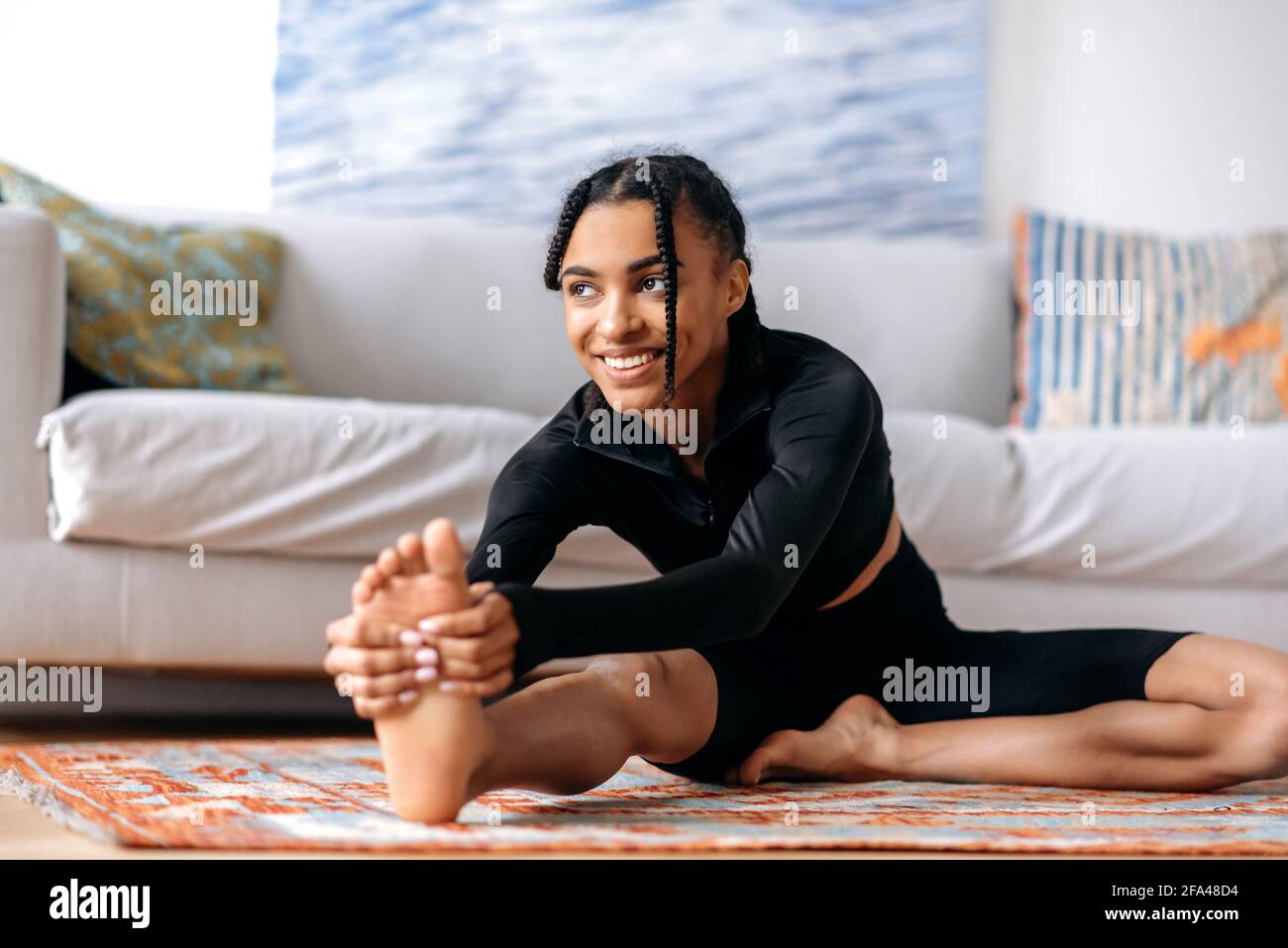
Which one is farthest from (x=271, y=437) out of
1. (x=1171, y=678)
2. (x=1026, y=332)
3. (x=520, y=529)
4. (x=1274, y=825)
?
(x=1026, y=332)

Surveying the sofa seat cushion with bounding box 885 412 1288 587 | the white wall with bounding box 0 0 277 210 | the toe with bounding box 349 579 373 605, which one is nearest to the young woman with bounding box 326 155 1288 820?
the toe with bounding box 349 579 373 605

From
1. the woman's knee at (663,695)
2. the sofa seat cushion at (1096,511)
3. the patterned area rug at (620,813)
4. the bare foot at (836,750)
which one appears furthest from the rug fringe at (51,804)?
the sofa seat cushion at (1096,511)

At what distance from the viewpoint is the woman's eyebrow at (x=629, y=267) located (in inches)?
48.9

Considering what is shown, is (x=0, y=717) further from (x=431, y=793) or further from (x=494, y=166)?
(x=494, y=166)

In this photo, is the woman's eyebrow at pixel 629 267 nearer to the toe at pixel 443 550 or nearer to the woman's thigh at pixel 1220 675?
the toe at pixel 443 550

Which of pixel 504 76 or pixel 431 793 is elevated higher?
pixel 504 76

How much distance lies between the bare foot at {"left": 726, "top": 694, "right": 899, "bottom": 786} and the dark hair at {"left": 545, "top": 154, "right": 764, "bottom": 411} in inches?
15.6

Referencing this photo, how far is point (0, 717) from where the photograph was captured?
2.05m

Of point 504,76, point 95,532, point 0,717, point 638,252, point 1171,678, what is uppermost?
point 504,76

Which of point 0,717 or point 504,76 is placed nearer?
point 0,717

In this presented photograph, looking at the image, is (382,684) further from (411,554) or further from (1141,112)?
(1141,112)

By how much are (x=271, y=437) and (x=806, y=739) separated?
90cm

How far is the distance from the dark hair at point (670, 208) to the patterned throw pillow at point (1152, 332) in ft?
4.67

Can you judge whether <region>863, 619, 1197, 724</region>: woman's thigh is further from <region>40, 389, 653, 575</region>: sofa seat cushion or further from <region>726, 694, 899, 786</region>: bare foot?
<region>40, 389, 653, 575</region>: sofa seat cushion
